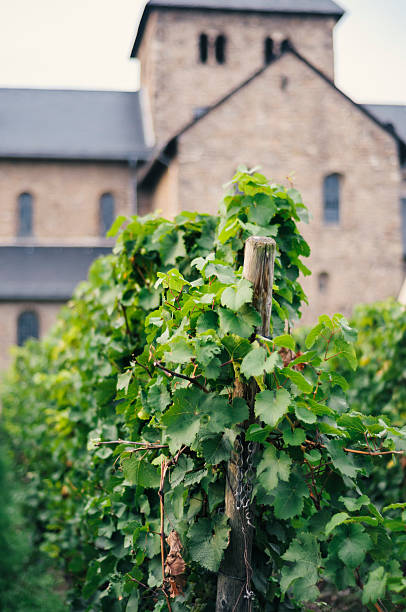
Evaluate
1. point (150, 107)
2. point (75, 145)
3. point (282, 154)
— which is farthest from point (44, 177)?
point (282, 154)

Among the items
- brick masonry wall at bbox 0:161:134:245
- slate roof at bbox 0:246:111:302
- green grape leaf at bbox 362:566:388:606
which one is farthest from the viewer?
brick masonry wall at bbox 0:161:134:245

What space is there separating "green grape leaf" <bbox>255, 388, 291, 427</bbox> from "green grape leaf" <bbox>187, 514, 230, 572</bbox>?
1.33 feet

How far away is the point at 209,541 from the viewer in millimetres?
2029

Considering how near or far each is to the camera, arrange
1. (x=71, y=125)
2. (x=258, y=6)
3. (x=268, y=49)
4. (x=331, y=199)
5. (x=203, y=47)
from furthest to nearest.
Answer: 1. (x=71, y=125)
2. (x=268, y=49)
3. (x=258, y=6)
4. (x=203, y=47)
5. (x=331, y=199)

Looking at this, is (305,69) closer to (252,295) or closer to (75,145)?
(75,145)

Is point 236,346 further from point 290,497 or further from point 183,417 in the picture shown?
point 290,497

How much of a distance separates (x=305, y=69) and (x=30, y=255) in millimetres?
11291

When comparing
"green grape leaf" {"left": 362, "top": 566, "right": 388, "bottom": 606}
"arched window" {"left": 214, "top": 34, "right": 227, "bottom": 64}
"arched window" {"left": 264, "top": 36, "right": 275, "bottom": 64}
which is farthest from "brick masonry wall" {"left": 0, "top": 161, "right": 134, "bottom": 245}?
"green grape leaf" {"left": 362, "top": 566, "right": 388, "bottom": 606}

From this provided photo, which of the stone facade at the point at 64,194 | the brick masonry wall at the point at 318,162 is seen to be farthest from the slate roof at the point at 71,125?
the brick masonry wall at the point at 318,162

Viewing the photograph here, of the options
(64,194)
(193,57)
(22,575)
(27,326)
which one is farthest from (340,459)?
(193,57)

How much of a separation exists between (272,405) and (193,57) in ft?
82.8

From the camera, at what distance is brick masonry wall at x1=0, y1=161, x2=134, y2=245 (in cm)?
2512

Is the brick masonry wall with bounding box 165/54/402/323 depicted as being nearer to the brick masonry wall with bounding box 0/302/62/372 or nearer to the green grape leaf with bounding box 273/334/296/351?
the brick masonry wall with bounding box 0/302/62/372

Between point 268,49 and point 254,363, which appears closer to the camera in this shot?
point 254,363
